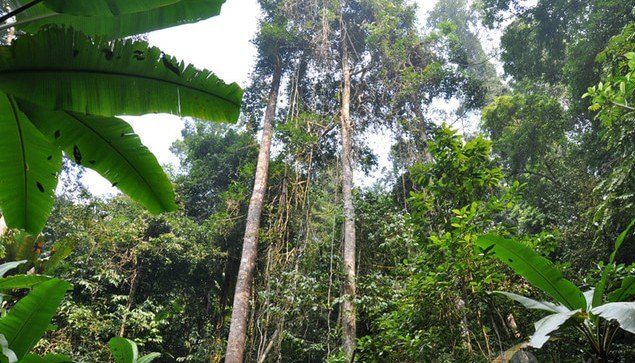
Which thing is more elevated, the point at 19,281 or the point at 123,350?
the point at 19,281

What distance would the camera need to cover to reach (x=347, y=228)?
22.5 feet

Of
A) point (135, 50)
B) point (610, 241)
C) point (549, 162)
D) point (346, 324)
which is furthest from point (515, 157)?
point (135, 50)

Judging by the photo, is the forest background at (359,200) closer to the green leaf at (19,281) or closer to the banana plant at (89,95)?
the banana plant at (89,95)

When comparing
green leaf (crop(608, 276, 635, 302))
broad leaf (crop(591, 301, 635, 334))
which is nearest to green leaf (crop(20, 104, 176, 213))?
broad leaf (crop(591, 301, 635, 334))

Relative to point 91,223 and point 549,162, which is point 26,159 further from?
point 549,162

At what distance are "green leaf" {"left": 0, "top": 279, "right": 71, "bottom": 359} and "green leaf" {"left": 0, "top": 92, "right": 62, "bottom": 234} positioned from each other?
0.39 meters

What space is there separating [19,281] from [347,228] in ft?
16.6

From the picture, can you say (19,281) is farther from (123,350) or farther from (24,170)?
(123,350)

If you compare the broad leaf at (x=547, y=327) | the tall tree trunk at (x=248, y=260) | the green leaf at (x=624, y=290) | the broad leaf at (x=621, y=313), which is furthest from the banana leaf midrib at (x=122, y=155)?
the tall tree trunk at (x=248, y=260)

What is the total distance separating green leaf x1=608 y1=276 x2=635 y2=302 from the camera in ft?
7.96

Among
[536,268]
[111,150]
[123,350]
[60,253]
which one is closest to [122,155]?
[111,150]

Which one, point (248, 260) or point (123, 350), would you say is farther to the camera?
point (248, 260)

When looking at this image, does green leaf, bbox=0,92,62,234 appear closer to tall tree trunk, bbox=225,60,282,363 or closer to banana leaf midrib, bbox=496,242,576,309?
banana leaf midrib, bbox=496,242,576,309

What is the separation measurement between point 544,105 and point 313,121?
5.25 metres
